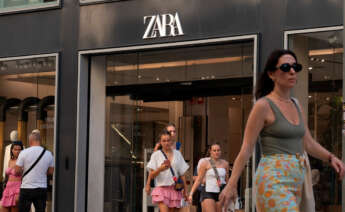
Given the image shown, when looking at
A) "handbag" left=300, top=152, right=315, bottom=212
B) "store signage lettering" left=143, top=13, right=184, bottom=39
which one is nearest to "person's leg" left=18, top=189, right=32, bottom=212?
"store signage lettering" left=143, top=13, right=184, bottom=39

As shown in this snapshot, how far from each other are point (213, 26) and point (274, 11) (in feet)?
3.98

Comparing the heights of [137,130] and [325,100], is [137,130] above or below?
below

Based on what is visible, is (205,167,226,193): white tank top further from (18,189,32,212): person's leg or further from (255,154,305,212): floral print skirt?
(255,154,305,212): floral print skirt

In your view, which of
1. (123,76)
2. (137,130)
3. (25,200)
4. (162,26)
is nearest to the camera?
(25,200)

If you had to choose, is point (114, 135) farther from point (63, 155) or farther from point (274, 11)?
point (274, 11)

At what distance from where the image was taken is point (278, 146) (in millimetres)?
5422

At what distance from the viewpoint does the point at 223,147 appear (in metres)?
15.7

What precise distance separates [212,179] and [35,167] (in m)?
3.15

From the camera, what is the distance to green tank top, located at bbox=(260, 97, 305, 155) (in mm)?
5422

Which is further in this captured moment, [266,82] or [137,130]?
[137,130]

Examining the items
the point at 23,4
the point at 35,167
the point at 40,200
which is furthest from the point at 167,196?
the point at 23,4

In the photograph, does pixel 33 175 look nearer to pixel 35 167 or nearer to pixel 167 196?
pixel 35 167

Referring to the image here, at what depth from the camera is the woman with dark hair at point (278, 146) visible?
17.4ft

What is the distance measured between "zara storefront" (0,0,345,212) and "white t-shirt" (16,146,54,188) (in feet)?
5.03
